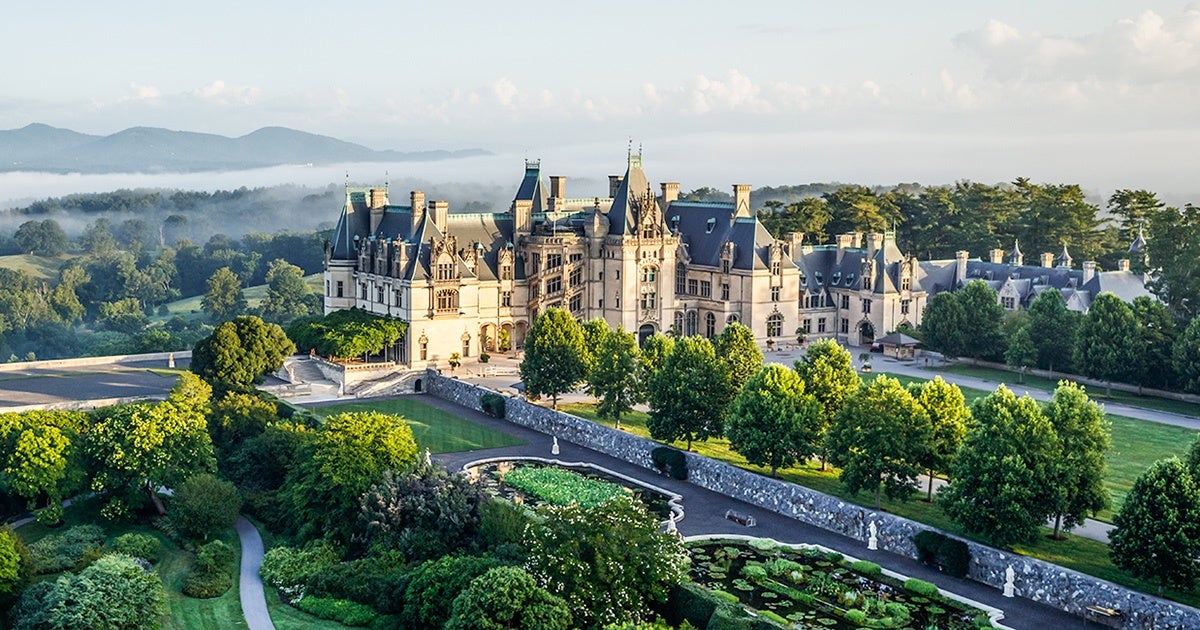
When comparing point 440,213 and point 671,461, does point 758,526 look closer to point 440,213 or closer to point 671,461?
point 671,461

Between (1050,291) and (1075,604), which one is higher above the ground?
(1050,291)

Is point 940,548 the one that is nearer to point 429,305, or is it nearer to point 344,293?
point 429,305

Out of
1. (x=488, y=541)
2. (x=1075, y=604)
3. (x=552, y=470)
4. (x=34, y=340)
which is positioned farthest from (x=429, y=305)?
(x=34, y=340)

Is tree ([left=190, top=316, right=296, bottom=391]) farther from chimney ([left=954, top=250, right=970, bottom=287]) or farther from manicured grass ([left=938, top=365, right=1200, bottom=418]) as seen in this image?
chimney ([left=954, top=250, right=970, bottom=287])

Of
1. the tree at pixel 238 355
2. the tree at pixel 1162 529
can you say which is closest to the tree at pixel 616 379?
the tree at pixel 238 355

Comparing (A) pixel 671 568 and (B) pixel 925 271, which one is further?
(B) pixel 925 271

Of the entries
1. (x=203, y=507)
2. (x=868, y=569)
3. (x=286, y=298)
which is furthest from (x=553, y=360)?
(x=286, y=298)
